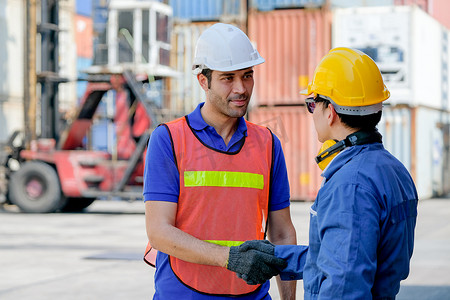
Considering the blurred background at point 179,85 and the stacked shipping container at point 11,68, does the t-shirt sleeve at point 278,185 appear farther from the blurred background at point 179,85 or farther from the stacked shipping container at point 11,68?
the stacked shipping container at point 11,68

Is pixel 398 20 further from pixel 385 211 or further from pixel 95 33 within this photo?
pixel 385 211

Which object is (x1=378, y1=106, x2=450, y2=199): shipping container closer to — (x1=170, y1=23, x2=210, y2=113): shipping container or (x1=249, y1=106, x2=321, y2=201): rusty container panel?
(x1=249, y1=106, x2=321, y2=201): rusty container panel

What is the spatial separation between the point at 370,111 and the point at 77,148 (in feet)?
55.5

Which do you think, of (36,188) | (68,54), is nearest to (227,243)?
(36,188)

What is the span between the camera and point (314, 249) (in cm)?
241

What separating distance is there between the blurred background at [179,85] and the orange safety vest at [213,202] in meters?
14.2

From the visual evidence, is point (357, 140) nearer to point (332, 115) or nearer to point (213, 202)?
point (332, 115)

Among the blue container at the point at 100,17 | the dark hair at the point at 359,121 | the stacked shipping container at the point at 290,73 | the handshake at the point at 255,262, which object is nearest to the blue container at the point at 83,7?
the stacked shipping container at the point at 290,73

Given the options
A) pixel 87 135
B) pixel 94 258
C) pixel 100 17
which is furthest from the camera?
pixel 100 17

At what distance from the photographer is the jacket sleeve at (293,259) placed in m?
2.82

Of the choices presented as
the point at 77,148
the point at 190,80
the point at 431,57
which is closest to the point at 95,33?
the point at 77,148

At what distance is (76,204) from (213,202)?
54.7 ft

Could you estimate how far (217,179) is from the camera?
3062 millimetres

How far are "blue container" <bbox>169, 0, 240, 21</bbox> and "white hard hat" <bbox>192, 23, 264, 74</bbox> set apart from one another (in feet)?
69.5
